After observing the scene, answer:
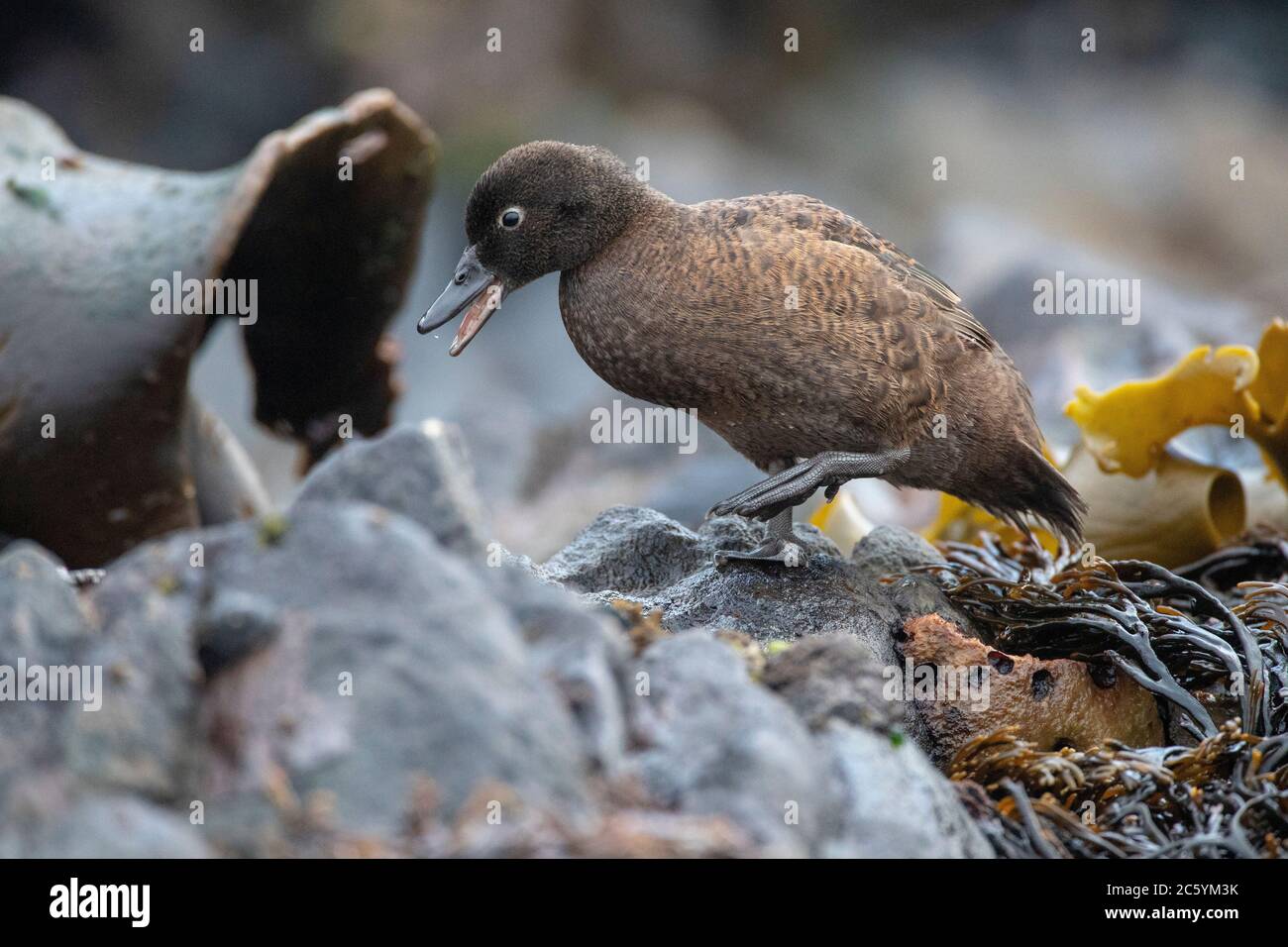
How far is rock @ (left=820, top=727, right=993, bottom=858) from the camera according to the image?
2.10 metres

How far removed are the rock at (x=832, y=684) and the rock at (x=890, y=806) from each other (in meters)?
0.04

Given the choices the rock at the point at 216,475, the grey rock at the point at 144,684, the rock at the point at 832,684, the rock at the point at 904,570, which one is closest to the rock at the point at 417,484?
the grey rock at the point at 144,684

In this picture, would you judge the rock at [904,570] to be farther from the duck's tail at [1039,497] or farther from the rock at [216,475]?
the rock at [216,475]

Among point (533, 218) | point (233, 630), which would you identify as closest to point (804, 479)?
point (533, 218)

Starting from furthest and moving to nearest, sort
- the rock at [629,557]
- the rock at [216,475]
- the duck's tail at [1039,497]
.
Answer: the rock at [216,475] < the duck's tail at [1039,497] < the rock at [629,557]

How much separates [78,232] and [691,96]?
735 centimetres

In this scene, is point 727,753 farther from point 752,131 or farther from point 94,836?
point 752,131

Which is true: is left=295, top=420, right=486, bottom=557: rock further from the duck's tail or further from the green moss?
the duck's tail

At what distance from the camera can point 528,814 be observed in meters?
1.86

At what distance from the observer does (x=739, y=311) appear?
3.46 metres

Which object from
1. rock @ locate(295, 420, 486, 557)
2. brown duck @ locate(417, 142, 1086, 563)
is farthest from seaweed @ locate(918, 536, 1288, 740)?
rock @ locate(295, 420, 486, 557)

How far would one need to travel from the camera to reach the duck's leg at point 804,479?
352 cm

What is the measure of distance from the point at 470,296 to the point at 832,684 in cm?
177
